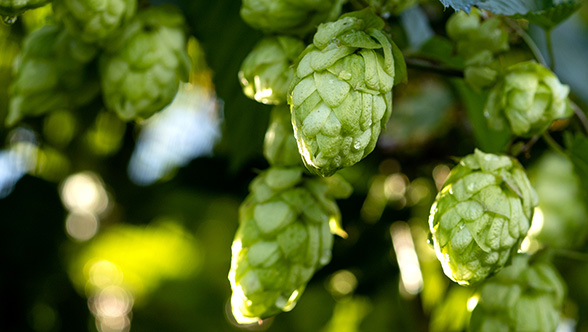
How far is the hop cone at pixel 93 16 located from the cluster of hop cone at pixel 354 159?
17cm

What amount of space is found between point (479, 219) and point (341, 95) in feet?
0.76

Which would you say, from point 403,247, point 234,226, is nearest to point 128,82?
point 403,247

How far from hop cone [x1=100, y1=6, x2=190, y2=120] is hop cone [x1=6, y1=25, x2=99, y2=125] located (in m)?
0.05

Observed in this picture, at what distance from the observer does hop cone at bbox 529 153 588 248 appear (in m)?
1.50

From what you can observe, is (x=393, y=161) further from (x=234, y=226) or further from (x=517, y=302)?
(x=517, y=302)

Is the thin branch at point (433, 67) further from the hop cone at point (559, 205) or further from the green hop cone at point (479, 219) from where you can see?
the hop cone at point (559, 205)

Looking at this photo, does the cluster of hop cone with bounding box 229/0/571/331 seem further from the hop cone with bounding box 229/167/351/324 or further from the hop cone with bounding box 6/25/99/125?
the hop cone with bounding box 6/25/99/125

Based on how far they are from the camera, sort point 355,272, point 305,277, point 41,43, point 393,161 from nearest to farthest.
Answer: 1. point 305,277
2. point 41,43
3. point 355,272
4. point 393,161

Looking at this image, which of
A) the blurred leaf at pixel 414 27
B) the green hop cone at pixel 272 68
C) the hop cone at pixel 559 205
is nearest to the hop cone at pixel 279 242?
the green hop cone at pixel 272 68

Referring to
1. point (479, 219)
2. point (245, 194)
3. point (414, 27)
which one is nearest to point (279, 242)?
point (479, 219)

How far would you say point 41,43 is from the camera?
105cm

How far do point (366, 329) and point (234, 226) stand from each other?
487 mm

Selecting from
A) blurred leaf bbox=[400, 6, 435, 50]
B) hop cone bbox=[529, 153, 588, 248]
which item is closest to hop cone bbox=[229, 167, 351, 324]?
blurred leaf bbox=[400, 6, 435, 50]

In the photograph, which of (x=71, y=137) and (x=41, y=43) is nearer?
(x=41, y=43)
